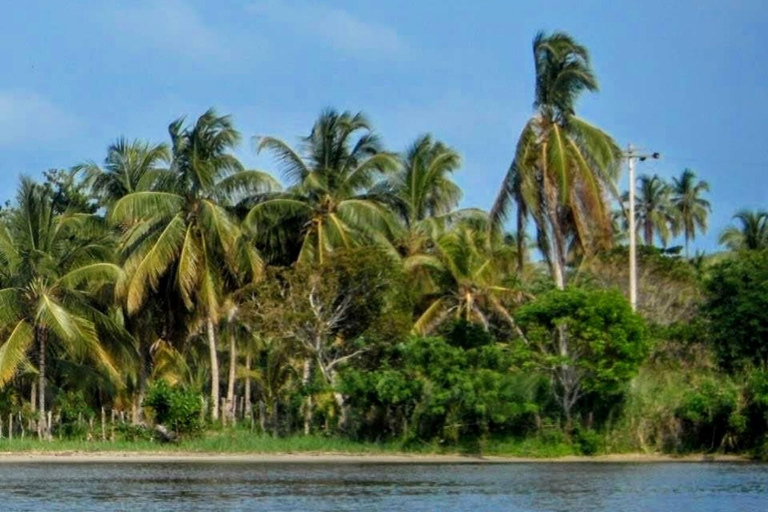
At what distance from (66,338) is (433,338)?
10.9 meters

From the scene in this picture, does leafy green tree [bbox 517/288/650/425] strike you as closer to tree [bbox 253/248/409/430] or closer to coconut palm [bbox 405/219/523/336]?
tree [bbox 253/248/409/430]

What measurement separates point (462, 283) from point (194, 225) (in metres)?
8.89

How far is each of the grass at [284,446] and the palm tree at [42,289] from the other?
2006 mm

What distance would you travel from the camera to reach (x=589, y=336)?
115 ft

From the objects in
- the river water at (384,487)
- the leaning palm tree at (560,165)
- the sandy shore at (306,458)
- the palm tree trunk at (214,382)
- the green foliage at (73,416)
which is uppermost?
the leaning palm tree at (560,165)

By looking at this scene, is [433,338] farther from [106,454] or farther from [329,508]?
[329,508]

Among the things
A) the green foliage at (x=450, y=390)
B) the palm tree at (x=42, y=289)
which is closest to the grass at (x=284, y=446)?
the green foliage at (x=450, y=390)

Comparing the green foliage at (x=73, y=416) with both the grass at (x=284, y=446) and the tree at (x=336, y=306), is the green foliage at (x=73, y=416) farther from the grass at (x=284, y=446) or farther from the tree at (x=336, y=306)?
the tree at (x=336, y=306)

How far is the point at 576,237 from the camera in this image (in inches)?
1580

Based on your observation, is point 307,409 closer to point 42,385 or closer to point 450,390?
point 450,390

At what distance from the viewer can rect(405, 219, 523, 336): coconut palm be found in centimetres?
4153

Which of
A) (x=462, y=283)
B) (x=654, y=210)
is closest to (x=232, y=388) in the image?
(x=462, y=283)

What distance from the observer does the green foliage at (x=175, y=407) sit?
124 feet

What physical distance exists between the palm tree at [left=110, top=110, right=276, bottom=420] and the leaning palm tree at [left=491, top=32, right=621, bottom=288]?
29.2ft
